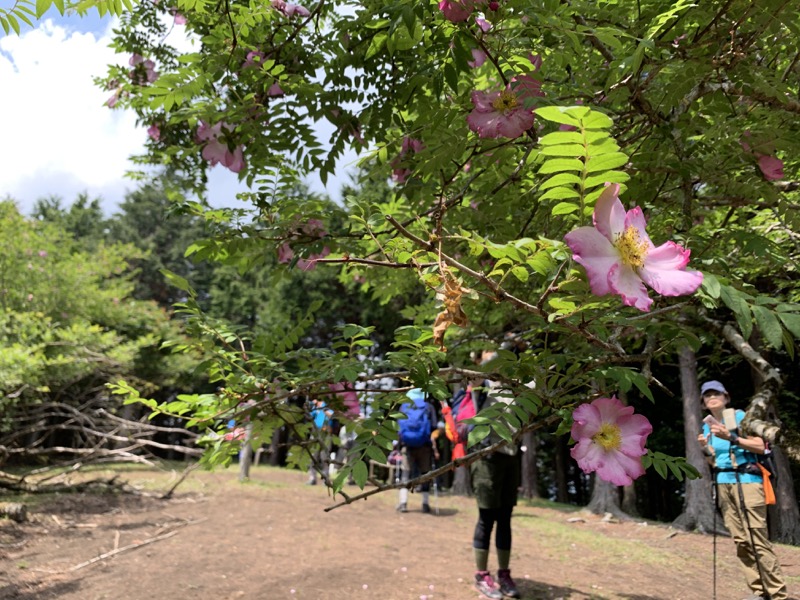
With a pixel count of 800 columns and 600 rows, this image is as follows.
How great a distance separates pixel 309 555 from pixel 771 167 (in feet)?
14.7

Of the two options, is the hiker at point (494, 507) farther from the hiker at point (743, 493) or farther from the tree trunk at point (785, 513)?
the tree trunk at point (785, 513)

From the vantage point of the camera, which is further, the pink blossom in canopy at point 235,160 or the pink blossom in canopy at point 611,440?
the pink blossom in canopy at point 235,160

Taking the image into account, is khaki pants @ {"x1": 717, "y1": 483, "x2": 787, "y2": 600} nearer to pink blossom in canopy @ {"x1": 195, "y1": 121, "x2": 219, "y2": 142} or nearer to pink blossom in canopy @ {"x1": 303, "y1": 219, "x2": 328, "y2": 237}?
pink blossom in canopy @ {"x1": 303, "y1": 219, "x2": 328, "y2": 237}

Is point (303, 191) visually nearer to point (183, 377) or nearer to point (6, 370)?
point (183, 377)

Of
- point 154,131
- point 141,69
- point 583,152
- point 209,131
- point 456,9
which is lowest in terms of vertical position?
point 583,152

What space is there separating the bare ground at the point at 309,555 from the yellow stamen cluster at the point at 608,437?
284cm

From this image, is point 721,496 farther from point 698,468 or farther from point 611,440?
point 698,468

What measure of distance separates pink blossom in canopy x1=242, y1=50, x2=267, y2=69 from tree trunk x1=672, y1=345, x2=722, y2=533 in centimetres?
650

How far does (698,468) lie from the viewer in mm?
7316

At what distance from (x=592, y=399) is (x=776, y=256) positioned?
23.0 inches

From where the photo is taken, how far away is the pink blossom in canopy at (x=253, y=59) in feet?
6.20

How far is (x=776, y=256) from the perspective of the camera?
54.2 inches

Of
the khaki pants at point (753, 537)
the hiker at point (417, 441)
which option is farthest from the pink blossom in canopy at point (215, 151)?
the hiker at point (417, 441)

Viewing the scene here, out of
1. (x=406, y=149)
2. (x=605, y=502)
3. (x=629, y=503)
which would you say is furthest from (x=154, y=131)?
(x=629, y=503)
